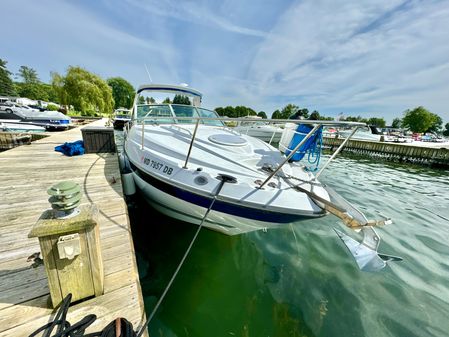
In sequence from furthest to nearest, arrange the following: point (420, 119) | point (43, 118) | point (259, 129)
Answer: point (420, 119) → point (259, 129) → point (43, 118)

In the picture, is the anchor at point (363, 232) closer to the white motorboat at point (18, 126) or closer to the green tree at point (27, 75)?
the white motorboat at point (18, 126)

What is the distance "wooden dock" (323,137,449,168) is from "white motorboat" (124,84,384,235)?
17717mm

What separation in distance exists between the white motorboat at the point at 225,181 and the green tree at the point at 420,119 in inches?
2586

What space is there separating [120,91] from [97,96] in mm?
42759

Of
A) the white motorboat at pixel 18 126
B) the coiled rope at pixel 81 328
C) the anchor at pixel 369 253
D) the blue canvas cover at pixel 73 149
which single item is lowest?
the white motorboat at pixel 18 126

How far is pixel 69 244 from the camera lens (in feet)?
4.51

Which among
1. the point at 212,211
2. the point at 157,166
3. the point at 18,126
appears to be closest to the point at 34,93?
the point at 18,126

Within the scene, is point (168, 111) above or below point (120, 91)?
below

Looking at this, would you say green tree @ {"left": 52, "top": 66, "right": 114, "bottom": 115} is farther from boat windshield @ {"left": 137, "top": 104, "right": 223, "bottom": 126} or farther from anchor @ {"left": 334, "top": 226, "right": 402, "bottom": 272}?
anchor @ {"left": 334, "top": 226, "right": 402, "bottom": 272}

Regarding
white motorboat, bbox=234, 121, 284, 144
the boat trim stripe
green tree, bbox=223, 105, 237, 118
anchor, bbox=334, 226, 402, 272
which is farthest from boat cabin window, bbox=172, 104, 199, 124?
green tree, bbox=223, 105, 237, 118

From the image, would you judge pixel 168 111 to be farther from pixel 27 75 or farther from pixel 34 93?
pixel 27 75

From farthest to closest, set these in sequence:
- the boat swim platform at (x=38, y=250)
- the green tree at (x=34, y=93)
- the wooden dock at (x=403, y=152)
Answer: the green tree at (x=34, y=93)
the wooden dock at (x=403, y=152)
the boat swim platform at (x=38, y=250)

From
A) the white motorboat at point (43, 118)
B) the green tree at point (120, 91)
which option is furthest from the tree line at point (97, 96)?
the white motorboat at point (43, 118)

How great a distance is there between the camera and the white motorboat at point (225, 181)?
238 cm
